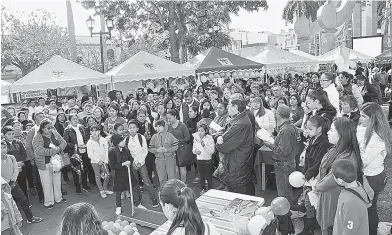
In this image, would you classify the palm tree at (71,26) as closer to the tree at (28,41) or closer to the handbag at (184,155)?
the tree at (28,41)

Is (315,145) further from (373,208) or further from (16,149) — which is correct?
(16,149)

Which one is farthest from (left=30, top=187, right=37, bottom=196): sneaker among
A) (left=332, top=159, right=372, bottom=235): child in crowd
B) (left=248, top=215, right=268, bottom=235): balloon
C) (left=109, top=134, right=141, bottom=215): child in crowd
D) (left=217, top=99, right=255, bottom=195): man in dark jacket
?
(left=332, top=159, right=372, bottom=235): child in crowd

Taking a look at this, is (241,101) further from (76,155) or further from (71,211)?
(76,155)

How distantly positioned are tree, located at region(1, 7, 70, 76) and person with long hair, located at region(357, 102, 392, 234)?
2940 cm

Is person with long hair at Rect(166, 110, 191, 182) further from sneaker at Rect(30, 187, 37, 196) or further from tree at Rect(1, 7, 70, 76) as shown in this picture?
tree at Rect(1, 7, 70, 76)

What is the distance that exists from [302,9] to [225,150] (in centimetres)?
3165

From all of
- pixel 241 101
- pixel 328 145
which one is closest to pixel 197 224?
pixel 328 145

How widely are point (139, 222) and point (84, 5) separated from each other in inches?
661

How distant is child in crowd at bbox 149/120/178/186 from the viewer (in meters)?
5.87

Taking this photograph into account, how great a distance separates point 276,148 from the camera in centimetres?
463

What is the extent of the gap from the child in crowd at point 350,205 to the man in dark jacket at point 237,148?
6.03 feet

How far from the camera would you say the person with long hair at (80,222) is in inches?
84.1

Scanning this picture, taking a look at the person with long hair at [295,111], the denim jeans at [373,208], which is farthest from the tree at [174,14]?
the denim jeans at [373,208]

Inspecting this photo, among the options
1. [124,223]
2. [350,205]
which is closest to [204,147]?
[124,223]
